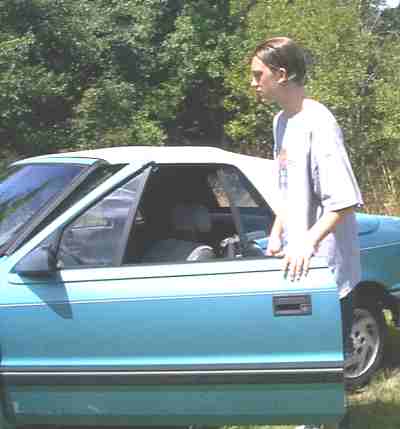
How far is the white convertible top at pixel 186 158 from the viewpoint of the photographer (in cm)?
386

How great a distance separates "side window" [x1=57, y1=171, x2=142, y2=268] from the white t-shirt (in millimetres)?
797

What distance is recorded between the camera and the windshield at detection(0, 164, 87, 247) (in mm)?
3641

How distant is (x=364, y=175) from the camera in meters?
11.4

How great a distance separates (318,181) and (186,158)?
117 cm

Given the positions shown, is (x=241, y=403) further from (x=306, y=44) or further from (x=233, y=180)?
(x=306, y=44)

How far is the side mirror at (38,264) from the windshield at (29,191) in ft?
0.90

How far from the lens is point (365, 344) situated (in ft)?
16.1

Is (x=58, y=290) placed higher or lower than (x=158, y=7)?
lower

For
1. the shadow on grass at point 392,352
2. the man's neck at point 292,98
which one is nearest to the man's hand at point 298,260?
the man's neck at point 292,98

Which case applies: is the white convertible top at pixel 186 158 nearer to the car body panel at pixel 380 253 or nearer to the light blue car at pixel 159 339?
the light blue car at pixel 159 339

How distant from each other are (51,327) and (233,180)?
4.87 ft

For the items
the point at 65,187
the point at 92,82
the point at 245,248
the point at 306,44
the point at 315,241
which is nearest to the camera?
the point at 315,241

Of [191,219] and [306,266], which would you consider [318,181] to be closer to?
[306,266]

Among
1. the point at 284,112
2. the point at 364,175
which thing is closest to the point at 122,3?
the point at 364,175
